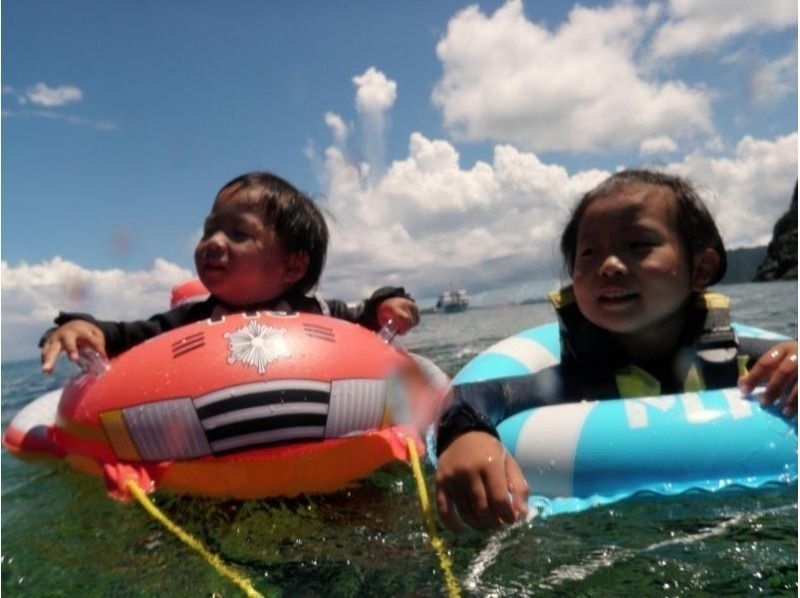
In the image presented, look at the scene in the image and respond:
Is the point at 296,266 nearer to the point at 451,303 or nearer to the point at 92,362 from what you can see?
the point at 92,362

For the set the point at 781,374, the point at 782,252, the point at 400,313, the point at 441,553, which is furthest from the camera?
the point at 782,252

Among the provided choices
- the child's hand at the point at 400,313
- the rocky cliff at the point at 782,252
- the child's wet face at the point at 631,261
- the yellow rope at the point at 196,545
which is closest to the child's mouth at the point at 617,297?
the child's wet face at the point at 631,261

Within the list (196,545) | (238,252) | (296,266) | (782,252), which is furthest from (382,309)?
(782,252)

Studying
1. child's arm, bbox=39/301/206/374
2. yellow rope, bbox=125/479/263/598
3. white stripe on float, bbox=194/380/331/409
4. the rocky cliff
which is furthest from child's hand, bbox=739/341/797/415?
the rocky cliff

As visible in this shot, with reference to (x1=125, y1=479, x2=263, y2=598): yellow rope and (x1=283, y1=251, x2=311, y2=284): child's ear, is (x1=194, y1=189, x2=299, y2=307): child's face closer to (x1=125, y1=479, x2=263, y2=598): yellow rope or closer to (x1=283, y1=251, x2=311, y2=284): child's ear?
(x1=283, y1=251, x2=311, y2=284): child's ear

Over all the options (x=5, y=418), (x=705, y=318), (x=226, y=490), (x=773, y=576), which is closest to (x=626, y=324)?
(x=705, y=318)

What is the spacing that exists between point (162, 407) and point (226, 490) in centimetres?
36

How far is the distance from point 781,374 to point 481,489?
128 cm

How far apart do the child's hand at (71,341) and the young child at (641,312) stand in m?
1.59

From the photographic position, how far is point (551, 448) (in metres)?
2.18

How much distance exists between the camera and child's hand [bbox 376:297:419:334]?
3.39 metres

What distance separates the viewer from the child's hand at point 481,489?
1.20 meters

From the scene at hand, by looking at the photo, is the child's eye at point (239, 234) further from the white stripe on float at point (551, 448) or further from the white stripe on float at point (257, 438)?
the white stripe on float at point (551, 448)

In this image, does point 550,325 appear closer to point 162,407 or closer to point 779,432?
point 779,432
